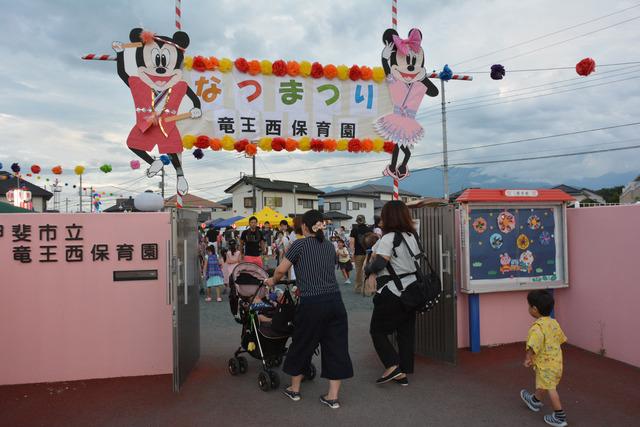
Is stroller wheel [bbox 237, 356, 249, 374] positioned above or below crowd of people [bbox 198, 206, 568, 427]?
below

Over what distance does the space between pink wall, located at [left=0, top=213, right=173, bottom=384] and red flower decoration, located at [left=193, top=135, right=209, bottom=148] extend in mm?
1042

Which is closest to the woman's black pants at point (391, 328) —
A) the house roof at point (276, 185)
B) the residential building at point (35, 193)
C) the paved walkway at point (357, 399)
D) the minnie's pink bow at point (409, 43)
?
the paved walkway at point (357, 399)

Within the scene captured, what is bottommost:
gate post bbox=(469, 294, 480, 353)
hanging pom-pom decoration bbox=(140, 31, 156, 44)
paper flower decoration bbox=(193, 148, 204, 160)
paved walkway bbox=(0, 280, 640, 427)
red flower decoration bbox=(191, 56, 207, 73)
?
paved walkway bbox=(0, 280, 640, 427)

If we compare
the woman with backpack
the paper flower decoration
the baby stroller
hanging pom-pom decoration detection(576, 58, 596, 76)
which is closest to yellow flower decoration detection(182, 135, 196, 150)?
the paper flower decoration

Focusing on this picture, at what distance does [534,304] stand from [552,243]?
2625mm

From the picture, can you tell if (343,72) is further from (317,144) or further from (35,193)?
(35,193)

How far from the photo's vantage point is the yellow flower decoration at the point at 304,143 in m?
5.95

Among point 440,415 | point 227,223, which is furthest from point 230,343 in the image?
point 227,223

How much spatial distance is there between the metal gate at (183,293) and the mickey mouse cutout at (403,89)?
287cm

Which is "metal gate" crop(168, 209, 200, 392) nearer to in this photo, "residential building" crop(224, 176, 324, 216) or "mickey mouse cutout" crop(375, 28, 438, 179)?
"mickey mouse cutout" crop(375, 28, 438, 179)

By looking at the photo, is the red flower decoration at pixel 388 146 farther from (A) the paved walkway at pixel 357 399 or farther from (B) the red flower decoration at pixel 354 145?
(A) the paved walkway at pixel 357 399

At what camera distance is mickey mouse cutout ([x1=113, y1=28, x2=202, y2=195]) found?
538 cm

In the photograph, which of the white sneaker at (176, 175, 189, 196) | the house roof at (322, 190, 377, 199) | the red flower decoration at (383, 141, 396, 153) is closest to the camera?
the white sneaker at (176, 175, 189, 196)

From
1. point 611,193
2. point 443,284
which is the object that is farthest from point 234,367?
point 611,193
